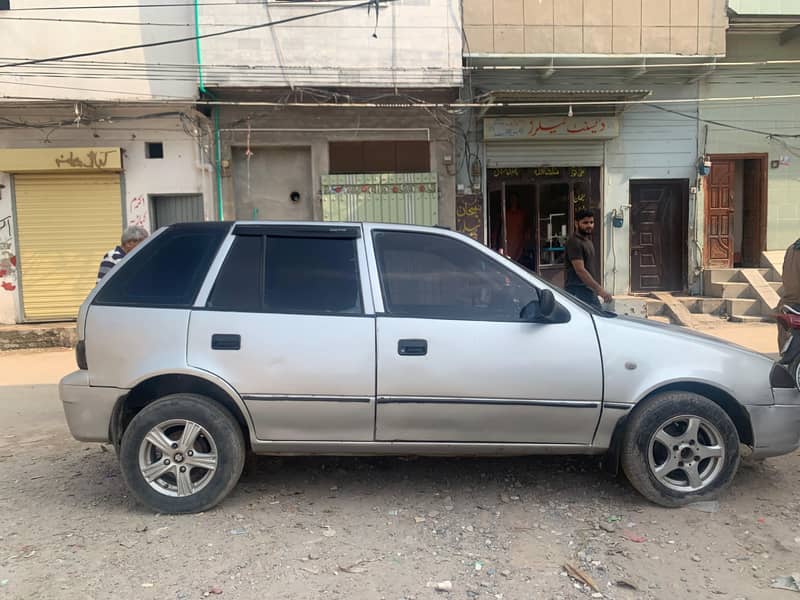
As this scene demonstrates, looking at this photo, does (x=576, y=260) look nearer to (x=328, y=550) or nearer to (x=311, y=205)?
(x=328, y=550)

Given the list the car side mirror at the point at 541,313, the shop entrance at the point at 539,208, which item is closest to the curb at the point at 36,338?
the shop entrance at the point at 539,208

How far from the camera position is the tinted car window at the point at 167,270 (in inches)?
148

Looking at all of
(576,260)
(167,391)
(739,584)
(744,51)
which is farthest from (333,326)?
(744,51)

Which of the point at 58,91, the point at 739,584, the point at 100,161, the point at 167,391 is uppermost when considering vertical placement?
the point at 58,91

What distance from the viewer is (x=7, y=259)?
10.9 m

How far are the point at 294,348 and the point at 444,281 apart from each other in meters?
1.00

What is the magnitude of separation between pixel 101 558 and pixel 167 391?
983 millimetres

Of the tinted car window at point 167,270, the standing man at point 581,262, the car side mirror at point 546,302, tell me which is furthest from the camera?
the standing man at point 581,262

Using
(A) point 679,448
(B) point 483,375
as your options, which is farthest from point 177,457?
(A) point 679,448

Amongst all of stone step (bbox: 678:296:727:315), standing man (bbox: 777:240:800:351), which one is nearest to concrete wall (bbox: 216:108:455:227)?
stone step (bbox: 678:296:727:315)

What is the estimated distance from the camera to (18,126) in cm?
1055

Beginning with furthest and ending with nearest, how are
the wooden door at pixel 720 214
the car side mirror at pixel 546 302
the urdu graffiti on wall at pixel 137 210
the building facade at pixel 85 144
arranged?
the wooden door at pixel 720 214
the urdu graffiti on wall at pixel 137 210
the building facade at pixel 85 144
the car side mirror at pixel 546 302

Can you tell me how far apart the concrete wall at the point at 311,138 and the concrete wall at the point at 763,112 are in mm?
5262

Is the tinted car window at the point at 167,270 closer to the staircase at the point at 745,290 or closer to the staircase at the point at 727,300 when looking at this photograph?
the staircase at the point at 727,300
